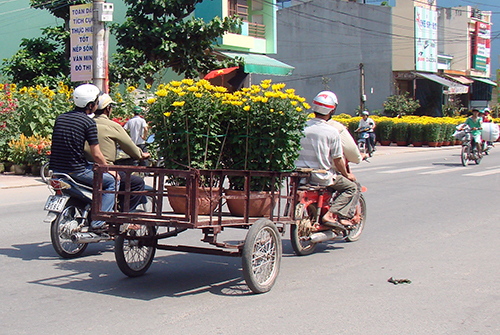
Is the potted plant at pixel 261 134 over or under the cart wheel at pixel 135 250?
over

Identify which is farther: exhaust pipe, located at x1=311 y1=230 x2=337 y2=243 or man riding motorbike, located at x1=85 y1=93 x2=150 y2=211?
exhaust pipe, located at x1=311 y1=230 x2=337 y2=243

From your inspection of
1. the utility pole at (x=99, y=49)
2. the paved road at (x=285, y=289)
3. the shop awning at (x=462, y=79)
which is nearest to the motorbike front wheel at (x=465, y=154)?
the paved road at (x=285, y=289)

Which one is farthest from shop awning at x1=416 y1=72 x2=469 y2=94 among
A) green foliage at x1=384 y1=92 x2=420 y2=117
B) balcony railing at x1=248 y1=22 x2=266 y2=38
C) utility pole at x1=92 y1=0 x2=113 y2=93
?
utility pole at x1=92 y1=0 x2=113 y2=93

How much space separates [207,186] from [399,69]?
3972 cm

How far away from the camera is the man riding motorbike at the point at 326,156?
666cm

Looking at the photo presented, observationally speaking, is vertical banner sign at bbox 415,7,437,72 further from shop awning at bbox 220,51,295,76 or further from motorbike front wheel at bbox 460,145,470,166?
motorbike front wheel at bbox 460,145,470,166

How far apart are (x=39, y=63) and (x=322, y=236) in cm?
1695

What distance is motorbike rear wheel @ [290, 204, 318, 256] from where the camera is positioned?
6.60 m

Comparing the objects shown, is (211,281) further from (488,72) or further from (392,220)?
(488,72)

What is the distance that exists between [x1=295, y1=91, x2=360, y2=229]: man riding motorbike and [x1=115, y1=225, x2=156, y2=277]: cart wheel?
1925 mm

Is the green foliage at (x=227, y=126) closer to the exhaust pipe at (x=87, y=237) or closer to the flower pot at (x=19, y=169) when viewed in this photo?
the exhaust pipe at (x=87, y=237)

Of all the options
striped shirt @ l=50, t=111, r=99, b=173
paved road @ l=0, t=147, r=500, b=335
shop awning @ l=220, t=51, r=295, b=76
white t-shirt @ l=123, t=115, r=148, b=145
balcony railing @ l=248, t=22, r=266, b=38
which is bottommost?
→ paved road @ l=0, t=147, r=500, b=335

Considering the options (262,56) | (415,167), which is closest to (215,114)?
(415,167)

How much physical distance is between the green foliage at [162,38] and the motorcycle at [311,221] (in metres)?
14.7
